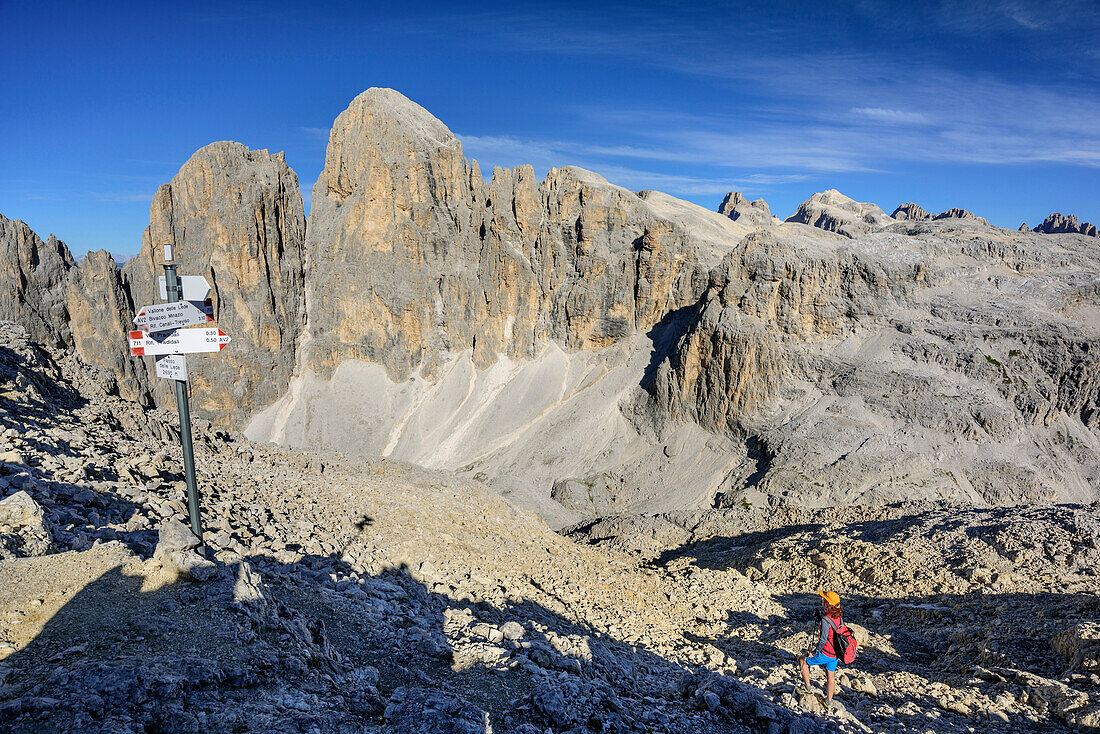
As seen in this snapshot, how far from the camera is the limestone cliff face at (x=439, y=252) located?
6656 centimetres

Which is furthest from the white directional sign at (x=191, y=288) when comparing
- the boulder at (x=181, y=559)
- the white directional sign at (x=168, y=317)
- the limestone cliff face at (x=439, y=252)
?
the limestone cliff face at (x=439, y=252)

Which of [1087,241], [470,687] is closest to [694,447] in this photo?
[1087,241]

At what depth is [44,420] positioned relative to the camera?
13391mm

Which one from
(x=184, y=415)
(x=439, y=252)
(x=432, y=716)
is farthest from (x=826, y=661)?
(x=439, y=252)

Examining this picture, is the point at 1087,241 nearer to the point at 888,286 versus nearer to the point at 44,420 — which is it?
the point at 888,286

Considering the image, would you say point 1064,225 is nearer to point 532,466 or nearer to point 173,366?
point 532,466

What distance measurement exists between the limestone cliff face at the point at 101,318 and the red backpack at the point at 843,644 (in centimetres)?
5930

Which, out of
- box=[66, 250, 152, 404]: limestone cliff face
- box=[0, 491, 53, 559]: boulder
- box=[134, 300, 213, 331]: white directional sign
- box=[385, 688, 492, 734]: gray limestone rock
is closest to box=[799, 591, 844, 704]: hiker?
box=[385, 688, 492, 734]: gray limestone rock

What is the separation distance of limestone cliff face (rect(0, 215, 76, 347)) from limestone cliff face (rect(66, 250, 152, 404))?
2133 mm

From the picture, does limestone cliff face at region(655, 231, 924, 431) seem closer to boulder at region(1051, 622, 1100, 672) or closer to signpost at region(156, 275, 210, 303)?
boulder at region(1051, 622, 1100, 672)

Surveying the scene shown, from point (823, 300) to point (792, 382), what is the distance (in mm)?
7192

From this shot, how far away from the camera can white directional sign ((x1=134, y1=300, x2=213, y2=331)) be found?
Answer: 777 centimetres

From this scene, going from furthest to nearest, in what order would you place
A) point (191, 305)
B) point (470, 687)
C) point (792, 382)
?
point (792, 382), point (191, 305), point (470, 687)

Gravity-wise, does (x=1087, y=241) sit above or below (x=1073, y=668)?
above
